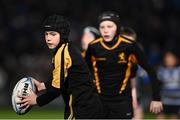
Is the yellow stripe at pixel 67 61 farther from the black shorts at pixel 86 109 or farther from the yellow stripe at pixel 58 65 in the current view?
the black shorts at pixel 86 109

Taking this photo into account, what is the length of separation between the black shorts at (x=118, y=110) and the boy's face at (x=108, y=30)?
0.82 m

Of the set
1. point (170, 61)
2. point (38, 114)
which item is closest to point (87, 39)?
point (170, 61)

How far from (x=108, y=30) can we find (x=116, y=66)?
0.47 meters

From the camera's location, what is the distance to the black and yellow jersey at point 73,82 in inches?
293

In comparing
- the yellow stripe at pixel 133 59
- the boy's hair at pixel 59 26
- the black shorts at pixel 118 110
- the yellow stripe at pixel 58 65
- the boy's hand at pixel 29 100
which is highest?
the boy's hair at pixel 59 26

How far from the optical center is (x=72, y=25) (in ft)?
61.0

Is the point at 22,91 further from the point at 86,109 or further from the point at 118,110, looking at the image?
the point at 118,110

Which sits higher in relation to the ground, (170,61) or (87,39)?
(87,39)

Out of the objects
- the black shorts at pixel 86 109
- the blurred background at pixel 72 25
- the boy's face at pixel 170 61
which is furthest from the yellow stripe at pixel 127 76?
the blurred background at pixel 72 25

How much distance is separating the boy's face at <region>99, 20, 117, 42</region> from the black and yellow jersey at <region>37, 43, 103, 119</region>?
157 cm

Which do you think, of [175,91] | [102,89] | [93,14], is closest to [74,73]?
[102,89]

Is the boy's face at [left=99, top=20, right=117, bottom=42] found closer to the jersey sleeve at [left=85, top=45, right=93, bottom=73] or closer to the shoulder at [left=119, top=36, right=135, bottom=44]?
the shoulder at [left=119, top=36, right=135, bottom=44]

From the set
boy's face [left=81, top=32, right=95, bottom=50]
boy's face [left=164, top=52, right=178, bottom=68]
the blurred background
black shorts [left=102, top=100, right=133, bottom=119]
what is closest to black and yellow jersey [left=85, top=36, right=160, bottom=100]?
black shorts [left=102, top=100, right=133, bottom=119]

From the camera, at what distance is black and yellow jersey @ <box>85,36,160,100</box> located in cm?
901
